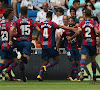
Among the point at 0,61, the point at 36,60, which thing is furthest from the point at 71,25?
the point at 0,61

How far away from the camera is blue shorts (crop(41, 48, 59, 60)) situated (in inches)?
544

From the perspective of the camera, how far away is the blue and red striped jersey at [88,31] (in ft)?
43.6

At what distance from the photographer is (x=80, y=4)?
18.7m

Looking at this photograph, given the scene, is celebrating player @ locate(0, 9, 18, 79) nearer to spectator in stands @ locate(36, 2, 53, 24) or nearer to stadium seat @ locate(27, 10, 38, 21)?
spectator in stands @ locate(36, 2, 53, 24)

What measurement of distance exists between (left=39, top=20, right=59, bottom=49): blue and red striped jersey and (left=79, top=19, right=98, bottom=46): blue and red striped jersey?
0.87m

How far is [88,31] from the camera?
43.8 feet

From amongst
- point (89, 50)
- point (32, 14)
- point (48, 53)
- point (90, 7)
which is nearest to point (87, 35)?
point (89, 50)

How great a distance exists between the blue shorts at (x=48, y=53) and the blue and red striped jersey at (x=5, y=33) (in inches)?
42.1

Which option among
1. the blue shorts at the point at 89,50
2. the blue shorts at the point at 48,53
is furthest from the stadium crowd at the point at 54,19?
the blue shorts at the point at 89,50

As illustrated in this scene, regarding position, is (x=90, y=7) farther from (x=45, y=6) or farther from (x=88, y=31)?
(x=88, y=31)

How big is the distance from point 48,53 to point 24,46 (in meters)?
0.90

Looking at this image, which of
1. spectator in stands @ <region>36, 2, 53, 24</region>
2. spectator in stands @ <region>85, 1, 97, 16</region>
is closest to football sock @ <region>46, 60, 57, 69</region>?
spectator in stands @ <region>36, 2, 53, 24</region>

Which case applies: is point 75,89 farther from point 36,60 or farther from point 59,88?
point 36,60

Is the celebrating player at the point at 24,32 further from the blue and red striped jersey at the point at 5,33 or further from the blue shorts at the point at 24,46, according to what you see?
the blue and red striped jersey at the point at 5,33
